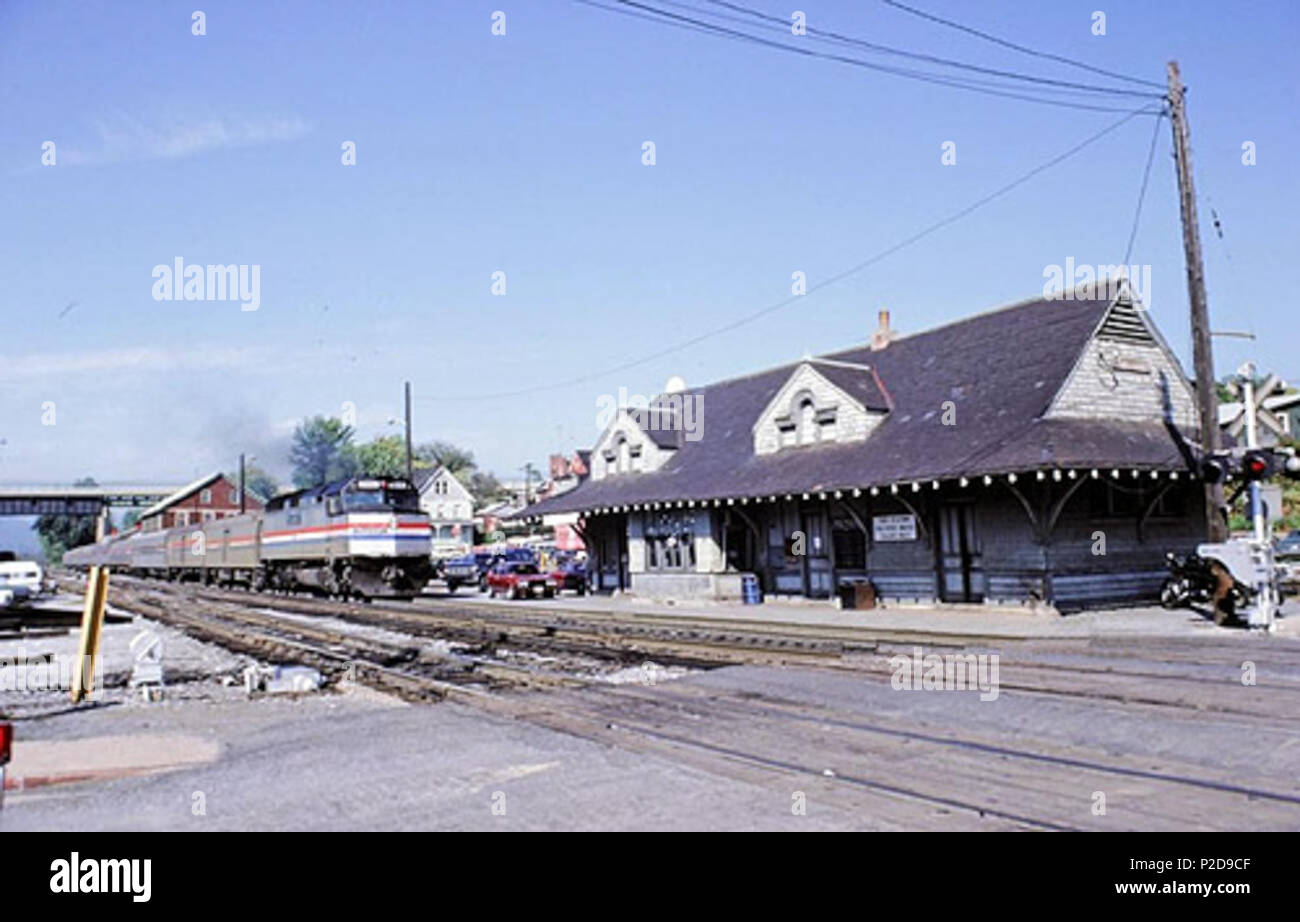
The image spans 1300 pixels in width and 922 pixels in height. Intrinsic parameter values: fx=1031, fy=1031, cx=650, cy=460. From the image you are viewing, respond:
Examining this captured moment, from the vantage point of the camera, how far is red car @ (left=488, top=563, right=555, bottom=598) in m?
37.4

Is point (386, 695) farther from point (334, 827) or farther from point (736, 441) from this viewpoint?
point (736, 441)

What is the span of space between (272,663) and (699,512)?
55.9 ft

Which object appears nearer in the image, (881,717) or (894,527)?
(881,717)

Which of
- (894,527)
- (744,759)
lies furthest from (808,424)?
(744,759)

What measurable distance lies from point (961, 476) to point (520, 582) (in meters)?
19.2

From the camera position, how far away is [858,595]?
26.9 metres

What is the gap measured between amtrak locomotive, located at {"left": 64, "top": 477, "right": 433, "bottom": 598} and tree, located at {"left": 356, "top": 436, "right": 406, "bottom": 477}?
9726cm

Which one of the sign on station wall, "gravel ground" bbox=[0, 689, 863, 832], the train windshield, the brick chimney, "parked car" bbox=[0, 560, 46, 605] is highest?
the brick chimney

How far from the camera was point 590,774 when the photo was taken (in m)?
8.42

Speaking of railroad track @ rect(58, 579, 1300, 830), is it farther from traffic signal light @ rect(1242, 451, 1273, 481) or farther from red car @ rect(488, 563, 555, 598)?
red car @ rect(488, 563, 555, 598)

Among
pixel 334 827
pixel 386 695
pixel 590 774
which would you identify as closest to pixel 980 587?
pixel 386 695

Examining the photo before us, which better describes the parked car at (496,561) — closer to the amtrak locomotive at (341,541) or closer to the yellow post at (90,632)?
the amtrak locomotive at (341,541)

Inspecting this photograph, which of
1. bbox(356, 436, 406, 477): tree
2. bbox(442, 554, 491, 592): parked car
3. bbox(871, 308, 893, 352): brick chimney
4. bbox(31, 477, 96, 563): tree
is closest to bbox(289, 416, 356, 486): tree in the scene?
bbox(356, 436, 406, 477): tree

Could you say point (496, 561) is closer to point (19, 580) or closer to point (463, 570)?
point (463, 570)
